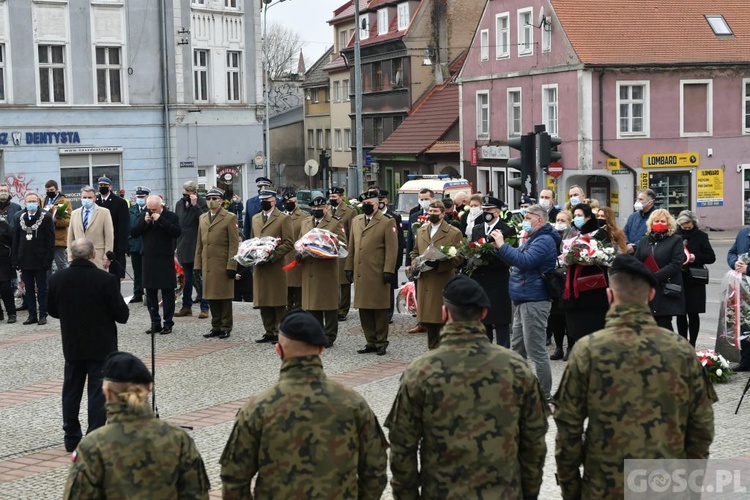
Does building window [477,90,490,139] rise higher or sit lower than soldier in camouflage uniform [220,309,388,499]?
higher

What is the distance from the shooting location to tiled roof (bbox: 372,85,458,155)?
5541cm

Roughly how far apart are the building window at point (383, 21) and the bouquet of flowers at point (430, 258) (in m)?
51.7

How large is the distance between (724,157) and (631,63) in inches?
200

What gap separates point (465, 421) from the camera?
5.39 meters

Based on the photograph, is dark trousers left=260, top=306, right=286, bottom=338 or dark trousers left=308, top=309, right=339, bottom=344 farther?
dark trousers left=260, top=306, right=286, bottom=338

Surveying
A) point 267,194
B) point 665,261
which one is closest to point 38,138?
point 267,194

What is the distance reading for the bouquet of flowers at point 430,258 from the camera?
12.8 metres

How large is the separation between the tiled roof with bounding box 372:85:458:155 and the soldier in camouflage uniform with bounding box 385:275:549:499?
49.8 metres

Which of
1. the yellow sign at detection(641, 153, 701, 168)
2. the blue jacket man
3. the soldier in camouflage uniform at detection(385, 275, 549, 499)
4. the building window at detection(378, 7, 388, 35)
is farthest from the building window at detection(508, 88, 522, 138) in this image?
the soldier in camouflage uniform at detection(385, 275, 549, 499)

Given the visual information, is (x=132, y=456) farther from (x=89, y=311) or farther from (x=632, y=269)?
(x=89, y=311)

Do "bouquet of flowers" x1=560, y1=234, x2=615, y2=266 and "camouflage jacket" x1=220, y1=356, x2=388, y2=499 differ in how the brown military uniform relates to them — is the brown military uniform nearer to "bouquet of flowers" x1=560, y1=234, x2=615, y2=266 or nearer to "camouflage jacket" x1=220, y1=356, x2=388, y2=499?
"bouquet of flowers" x1=560, y1=234, x2=615, y2=266

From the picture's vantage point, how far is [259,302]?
48.8 ft

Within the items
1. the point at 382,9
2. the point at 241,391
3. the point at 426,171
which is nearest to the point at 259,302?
the point at 241,391

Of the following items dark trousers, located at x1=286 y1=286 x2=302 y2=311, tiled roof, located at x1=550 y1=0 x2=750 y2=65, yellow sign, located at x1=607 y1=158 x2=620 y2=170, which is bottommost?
dark trousers, located at x1=286 y1=286 x2=302 y2=311
